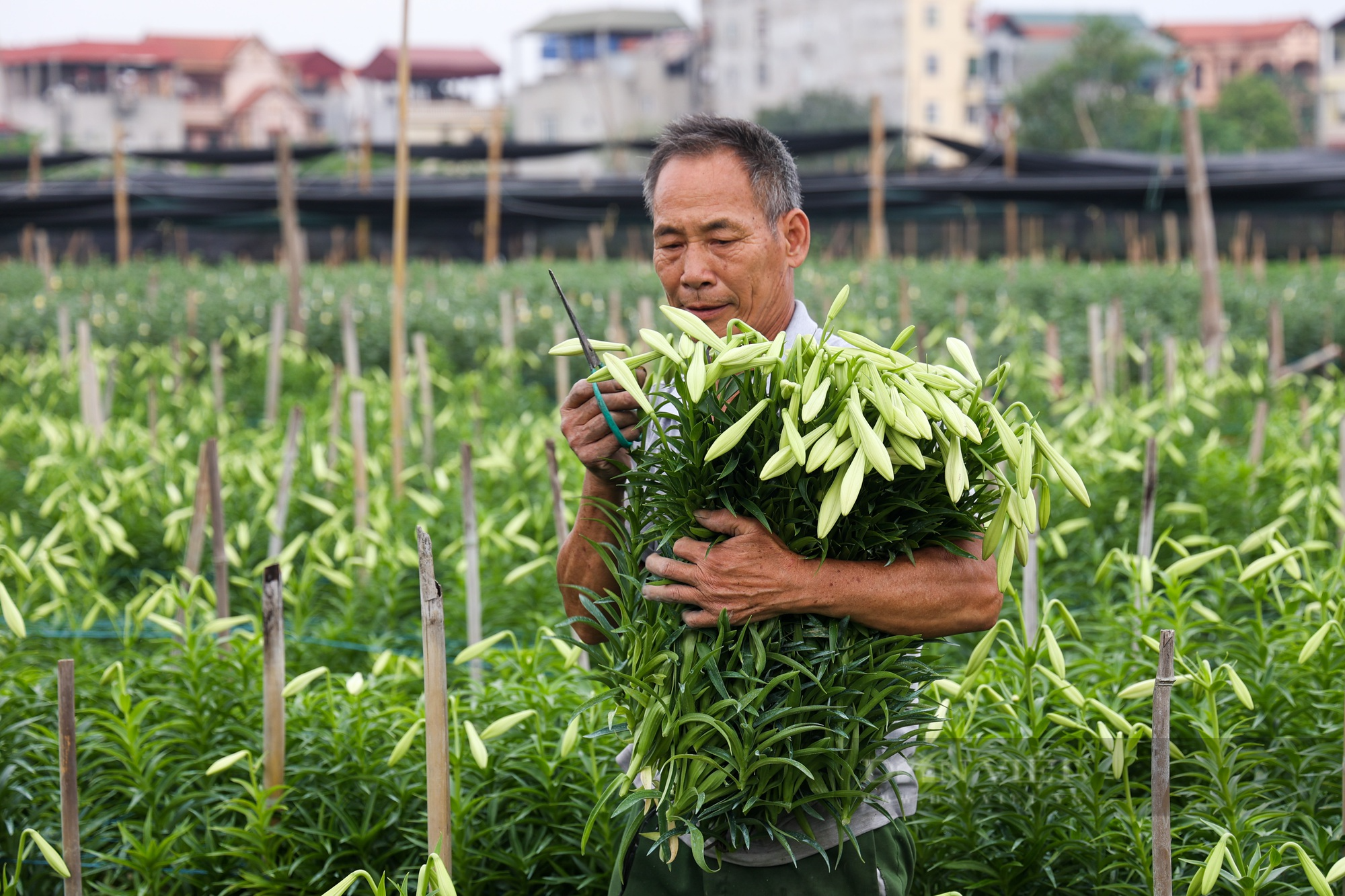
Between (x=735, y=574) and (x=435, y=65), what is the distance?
1944 inches

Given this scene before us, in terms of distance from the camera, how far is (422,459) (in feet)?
16.5

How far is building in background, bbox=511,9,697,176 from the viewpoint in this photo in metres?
42.1

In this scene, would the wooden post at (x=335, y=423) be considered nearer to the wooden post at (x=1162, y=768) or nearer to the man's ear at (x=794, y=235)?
the man's ear at (x=794, y=235)

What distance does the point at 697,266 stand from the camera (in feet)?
5.35

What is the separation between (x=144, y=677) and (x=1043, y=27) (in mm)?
55215

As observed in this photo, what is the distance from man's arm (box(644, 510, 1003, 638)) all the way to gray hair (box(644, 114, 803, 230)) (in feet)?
1.71

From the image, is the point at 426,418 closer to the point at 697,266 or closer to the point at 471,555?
the point at 471,555

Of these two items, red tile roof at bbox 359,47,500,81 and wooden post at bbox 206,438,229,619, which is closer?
wooden post at bbox 206,438,229,619

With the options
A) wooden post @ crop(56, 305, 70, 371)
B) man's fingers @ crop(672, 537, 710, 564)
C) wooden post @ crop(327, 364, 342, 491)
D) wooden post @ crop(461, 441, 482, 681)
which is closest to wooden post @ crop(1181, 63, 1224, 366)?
wooden post @ crop(327, 364, 342, 491)

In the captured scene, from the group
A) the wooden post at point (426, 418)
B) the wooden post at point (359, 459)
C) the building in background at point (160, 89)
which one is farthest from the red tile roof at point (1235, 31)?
the wooden post at point (359, 459)

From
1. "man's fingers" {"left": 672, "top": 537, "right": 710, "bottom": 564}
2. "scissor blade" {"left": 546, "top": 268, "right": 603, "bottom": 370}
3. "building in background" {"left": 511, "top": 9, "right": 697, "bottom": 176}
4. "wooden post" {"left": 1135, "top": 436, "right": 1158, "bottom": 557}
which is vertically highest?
"building in background" {"left": 511, "top": 9, "right": 697, "bottom": 176}

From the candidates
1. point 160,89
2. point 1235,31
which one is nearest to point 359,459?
point 160,89

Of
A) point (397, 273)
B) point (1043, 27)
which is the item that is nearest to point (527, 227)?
point (397, 273)

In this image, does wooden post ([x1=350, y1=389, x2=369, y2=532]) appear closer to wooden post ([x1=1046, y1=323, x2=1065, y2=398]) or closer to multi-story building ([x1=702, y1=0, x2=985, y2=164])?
wooden post ([x1=1046, y1=323, x2=1065, y2=398])
